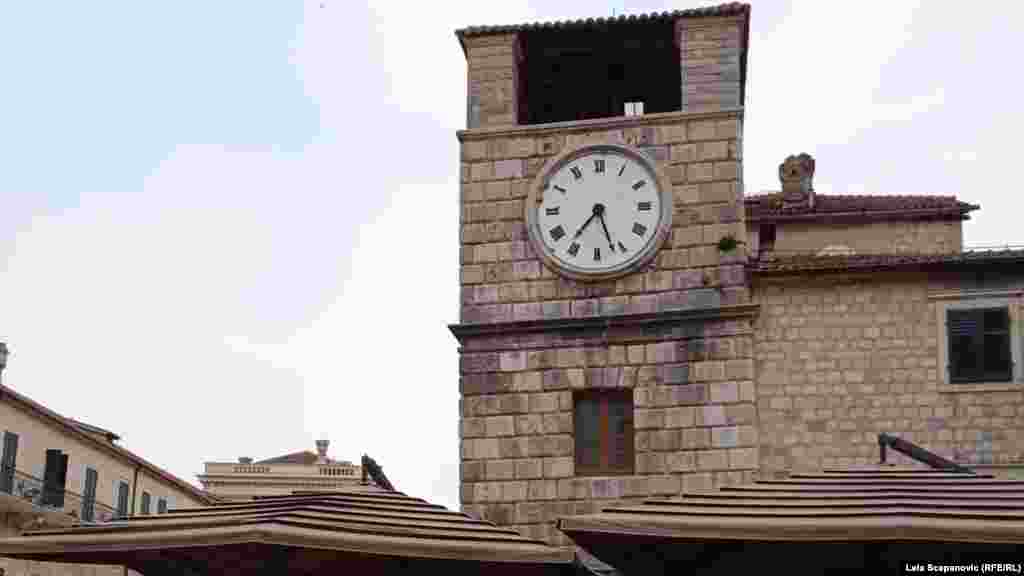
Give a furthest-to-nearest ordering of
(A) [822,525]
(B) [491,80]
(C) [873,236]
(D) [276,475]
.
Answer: (D) [276,475]
(C) [873,236]
(B) [491,80]
(A) [822,525]

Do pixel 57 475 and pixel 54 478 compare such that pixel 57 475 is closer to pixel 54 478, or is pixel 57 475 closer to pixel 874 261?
pixel 54 478

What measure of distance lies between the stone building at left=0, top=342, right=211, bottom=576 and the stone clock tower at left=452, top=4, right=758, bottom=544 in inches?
794

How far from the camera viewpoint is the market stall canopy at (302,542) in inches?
323

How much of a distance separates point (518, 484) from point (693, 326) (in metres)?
2.43

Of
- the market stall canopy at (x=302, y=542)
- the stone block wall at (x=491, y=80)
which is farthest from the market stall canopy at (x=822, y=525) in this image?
the stone block wall at (x=491, y=80)

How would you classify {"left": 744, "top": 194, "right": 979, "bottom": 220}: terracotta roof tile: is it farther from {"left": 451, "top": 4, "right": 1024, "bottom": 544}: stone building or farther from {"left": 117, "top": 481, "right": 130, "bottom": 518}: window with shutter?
{"left": 117, "top": 481, "right": 130, "bottom": 518}: window with shutter

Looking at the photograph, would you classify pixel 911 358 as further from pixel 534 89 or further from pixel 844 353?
pixel 534 89

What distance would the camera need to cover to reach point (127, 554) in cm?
893

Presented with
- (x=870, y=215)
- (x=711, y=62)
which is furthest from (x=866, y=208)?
(x=711, y=62)

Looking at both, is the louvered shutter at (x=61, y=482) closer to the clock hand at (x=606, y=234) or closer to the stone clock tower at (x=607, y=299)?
the stone clock tower at (x=607, y=299)

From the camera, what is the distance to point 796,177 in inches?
1171

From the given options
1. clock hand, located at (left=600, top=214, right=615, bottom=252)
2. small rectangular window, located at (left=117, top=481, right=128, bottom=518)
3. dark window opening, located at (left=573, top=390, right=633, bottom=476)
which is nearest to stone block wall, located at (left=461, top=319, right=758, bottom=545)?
dark window opening, located at (left=573, top=390, right=633, bottom=476)

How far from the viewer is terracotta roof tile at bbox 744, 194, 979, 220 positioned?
1096 inches

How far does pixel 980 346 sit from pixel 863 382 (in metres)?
1.67
